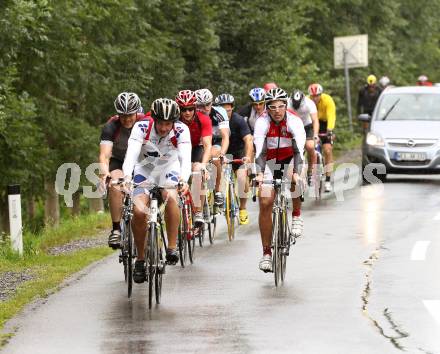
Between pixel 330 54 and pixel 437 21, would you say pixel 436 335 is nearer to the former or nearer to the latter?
pixel 330 54

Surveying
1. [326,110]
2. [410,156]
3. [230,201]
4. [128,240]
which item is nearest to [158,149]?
[128,240]

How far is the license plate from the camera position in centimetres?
2461

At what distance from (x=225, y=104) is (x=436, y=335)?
8445 mm

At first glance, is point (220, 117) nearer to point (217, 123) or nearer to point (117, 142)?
point (217, 123)

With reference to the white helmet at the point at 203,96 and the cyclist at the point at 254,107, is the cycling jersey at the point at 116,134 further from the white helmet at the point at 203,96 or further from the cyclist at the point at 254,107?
the cyclist at the point at 254,107

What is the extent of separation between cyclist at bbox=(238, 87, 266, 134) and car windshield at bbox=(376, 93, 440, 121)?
682 cm

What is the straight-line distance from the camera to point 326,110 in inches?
925

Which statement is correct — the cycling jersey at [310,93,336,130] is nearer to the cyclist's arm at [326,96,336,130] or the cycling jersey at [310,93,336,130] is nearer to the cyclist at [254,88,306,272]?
the cyclist's arm at [326,96,336,130]

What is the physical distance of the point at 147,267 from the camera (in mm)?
11805

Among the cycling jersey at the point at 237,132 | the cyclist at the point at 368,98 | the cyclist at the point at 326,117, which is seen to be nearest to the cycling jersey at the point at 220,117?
the cycling jersey at the point at 237,132

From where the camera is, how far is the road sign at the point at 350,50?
39.1 metres

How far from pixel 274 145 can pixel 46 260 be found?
3391 mm

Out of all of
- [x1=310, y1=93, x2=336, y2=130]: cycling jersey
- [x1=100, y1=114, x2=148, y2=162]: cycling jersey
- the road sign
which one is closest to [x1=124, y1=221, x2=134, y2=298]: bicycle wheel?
[x1=100, y1=114, x2=148, y2=162]: cycling jersey

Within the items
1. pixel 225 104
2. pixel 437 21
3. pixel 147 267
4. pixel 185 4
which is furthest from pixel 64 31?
pixel 437 21
